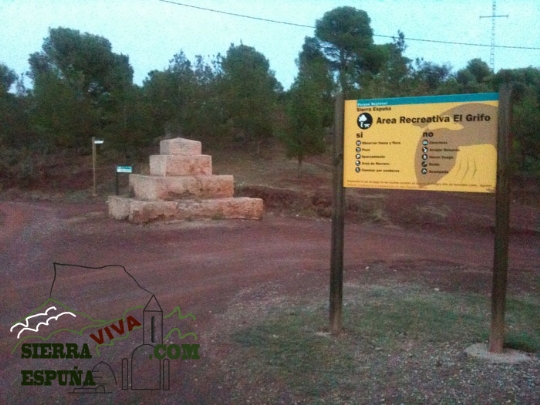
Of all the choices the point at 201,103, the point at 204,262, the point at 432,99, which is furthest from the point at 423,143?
the point at 201,103

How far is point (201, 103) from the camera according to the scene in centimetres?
2592

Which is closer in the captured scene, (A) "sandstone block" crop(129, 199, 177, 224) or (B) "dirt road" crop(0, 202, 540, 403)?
(B) "dirt road" crop(0, 202, 540, 403)

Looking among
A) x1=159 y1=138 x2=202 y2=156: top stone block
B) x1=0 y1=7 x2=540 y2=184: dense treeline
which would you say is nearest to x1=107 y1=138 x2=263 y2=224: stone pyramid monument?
x1=159 y1=138 x2=202 y2=156: top stone block

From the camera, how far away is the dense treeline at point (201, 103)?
20438mm

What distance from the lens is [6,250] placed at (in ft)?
33.9

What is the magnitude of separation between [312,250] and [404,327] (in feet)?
15.3

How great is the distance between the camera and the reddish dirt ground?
5527 mm

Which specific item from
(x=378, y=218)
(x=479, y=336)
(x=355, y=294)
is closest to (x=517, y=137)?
(x=378, y=218)

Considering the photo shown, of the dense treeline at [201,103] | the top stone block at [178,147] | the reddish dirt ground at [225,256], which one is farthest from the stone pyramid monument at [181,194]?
the dense treeline at [201,103]

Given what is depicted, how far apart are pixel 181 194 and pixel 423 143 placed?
346 inches

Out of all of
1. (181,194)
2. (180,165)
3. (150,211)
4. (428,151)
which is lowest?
(150,211)

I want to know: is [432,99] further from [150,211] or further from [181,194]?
[181,194]

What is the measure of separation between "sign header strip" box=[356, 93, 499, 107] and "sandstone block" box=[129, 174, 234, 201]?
27.1ft

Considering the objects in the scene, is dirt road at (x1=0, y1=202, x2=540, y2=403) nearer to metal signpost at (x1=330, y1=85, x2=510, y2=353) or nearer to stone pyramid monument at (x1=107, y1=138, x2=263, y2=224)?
stone pyramid monument at (x1=107, y1=138, x2=263, y2=224)
